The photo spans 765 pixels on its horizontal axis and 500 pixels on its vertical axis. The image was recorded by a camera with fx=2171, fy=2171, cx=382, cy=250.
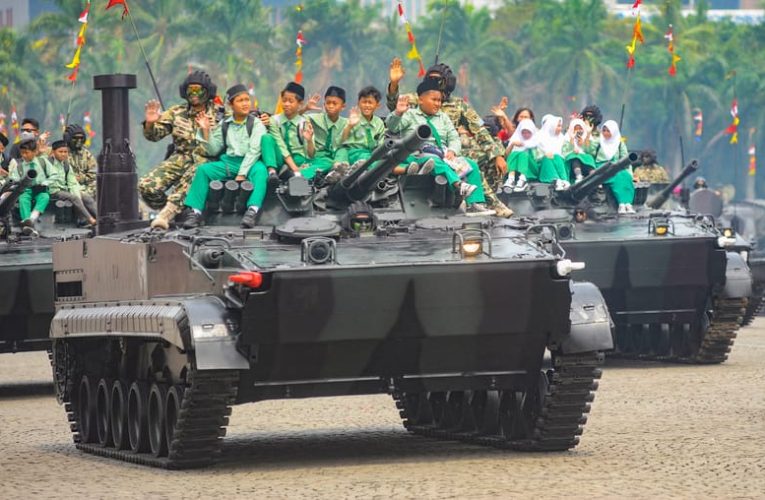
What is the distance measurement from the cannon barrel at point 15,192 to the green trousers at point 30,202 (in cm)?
79

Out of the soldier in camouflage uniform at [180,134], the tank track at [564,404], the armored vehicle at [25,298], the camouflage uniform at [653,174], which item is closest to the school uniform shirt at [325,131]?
the soldier in camouflage uniform at [180,134]

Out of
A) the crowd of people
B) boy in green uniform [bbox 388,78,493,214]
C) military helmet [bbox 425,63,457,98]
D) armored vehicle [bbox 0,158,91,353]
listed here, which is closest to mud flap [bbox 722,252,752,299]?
the crowd of people

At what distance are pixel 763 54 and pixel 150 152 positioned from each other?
30.1 metres

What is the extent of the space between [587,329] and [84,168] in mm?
14689

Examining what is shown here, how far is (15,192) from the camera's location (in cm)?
2577

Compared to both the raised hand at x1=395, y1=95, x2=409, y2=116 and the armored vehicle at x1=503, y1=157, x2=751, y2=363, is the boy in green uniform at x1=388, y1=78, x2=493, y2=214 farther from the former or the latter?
the armored vehicle at x1=503, y1=157, x2=751, y2=363

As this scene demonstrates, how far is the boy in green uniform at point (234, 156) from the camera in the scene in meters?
17.7

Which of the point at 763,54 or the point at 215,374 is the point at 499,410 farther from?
the point at 763,54

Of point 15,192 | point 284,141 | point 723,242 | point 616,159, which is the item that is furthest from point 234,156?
point 616,159

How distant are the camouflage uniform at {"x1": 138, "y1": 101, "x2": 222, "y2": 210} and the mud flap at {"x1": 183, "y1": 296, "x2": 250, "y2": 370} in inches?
137

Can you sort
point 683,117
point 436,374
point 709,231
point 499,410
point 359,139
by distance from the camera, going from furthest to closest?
point 683,117 → point 709,231 → point 359,139 → point 499,410 → point 436,374

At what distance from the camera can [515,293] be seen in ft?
52.0

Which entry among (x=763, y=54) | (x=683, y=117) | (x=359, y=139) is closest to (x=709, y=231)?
(x=359, y=139)

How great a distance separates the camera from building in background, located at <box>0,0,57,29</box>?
157 metres
